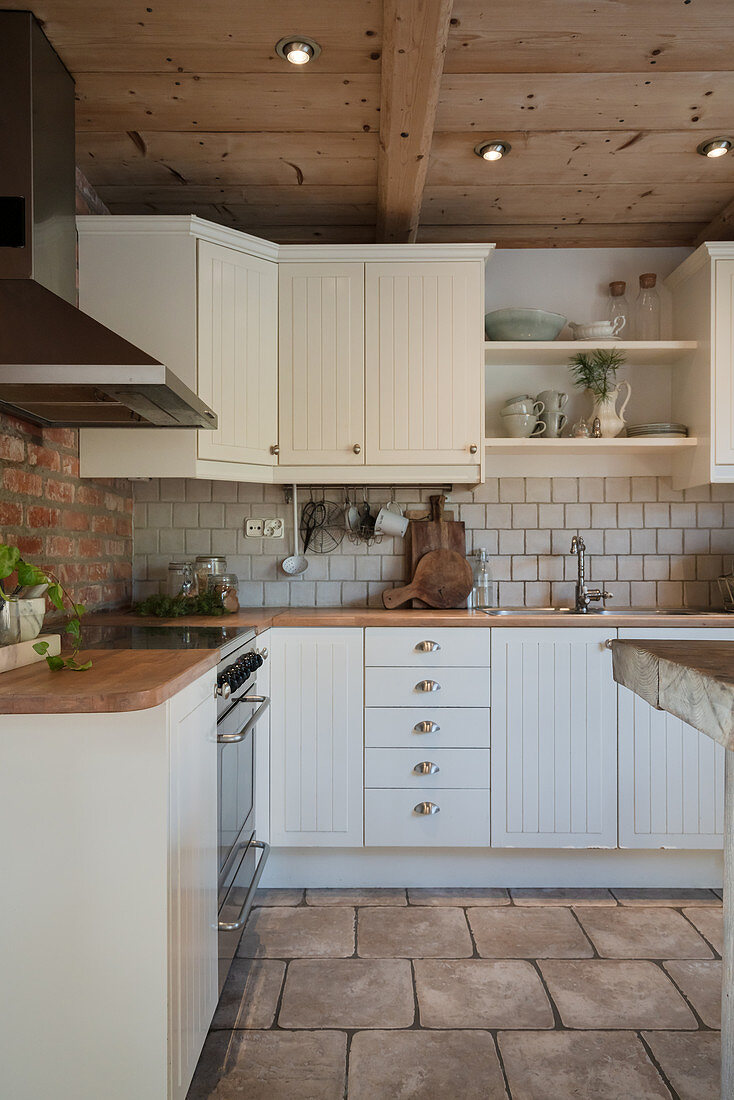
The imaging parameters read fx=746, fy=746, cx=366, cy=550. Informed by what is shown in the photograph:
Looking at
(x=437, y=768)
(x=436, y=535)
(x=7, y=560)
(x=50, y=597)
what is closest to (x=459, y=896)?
(x=437, y=768)

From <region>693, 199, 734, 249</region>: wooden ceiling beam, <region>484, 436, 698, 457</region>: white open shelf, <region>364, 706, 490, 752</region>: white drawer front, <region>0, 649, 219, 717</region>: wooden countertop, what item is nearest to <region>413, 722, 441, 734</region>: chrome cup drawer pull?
<region>364, 706, 490, 752</region>: white drawer front

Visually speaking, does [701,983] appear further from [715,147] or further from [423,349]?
[715,147]

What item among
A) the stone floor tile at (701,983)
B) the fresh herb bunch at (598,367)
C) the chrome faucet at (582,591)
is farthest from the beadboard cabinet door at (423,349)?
the stone floor tile at (701,983)

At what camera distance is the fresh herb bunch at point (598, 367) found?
10.0ft

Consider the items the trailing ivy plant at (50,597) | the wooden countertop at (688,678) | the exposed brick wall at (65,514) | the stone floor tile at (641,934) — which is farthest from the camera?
the stone floor tile at (641,934)

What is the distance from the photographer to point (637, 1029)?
184 cm

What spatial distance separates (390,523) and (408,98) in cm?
155

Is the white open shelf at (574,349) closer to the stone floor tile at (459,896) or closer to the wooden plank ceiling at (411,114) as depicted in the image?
the wooden plank ceiling at (411,114)

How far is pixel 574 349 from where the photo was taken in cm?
298

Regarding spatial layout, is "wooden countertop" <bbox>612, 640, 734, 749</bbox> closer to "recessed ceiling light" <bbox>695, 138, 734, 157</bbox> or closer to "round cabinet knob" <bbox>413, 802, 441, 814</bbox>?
"round cabinet knob" <bbox>413, 802, 441, 814</bbox>

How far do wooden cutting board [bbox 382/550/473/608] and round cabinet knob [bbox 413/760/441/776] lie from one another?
65 cm

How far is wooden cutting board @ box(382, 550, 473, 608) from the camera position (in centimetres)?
303

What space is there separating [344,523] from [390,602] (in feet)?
1.40

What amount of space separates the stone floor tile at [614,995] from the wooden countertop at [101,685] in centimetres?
133
